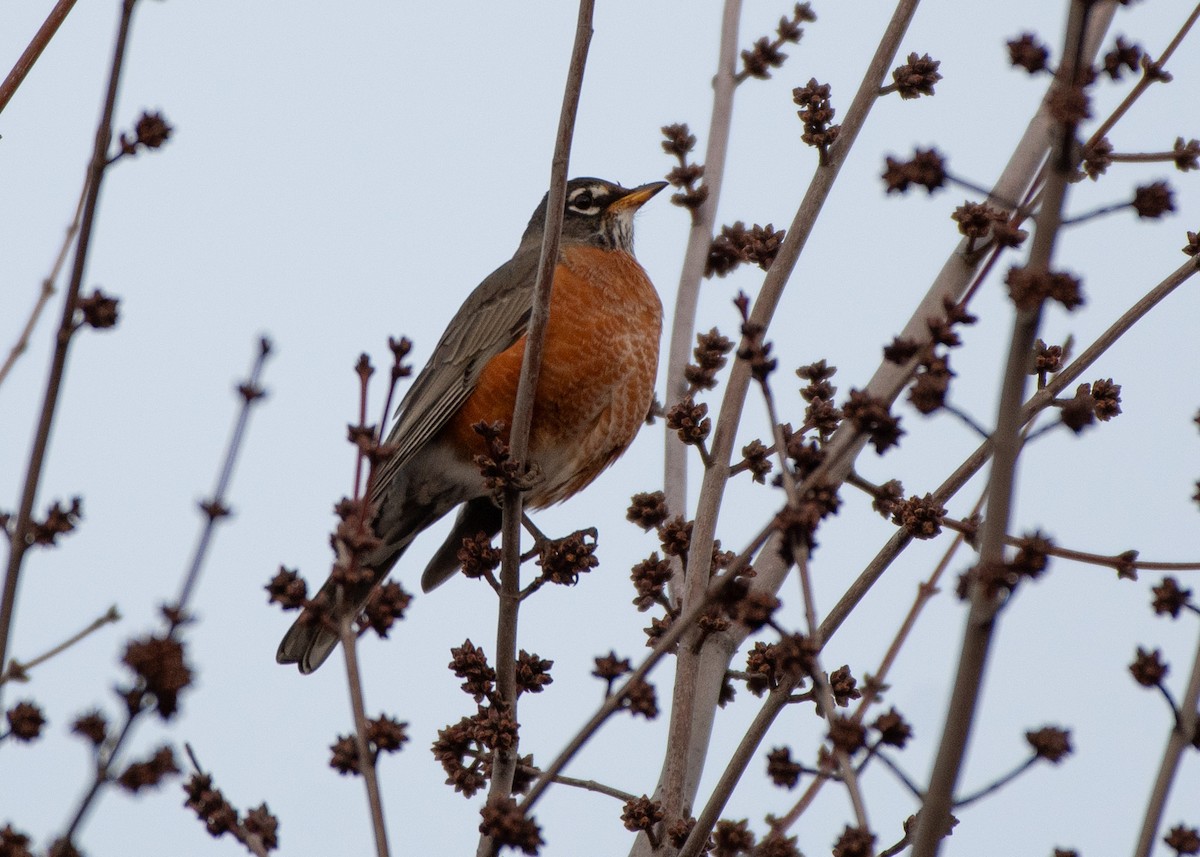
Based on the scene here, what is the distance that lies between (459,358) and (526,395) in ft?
7.45

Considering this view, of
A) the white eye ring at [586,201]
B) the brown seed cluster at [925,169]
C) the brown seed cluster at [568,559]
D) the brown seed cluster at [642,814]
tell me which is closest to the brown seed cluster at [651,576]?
the brown seed cluster at [568,559]

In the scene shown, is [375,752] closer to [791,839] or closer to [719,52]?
[791,839]

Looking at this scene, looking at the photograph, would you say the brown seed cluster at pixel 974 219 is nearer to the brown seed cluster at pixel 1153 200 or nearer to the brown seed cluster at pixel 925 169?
the brown seed cluster at pixel 1153 200

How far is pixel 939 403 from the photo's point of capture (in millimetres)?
2264

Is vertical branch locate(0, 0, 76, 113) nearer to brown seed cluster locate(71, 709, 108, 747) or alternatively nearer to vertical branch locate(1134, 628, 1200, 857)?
brown seed cluster locate(71, 709, 108, 747)

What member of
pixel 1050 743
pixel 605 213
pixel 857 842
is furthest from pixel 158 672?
pixel 605 213

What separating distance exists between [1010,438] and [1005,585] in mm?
200

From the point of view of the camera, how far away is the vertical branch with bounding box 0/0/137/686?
2037mm

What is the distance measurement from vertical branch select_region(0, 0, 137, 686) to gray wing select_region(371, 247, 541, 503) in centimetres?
286

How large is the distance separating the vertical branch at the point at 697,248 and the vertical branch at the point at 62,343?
2407 millimetres

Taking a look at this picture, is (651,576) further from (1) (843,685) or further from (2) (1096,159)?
(2) (1096,159)

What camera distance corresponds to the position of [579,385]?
17.6 ft

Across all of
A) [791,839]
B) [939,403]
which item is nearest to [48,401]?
[939,403]

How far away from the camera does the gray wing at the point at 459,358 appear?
5.36 meters
